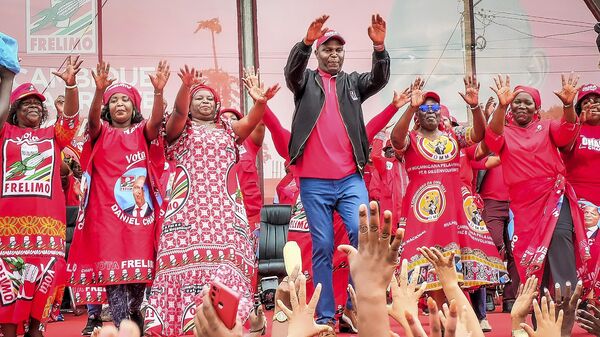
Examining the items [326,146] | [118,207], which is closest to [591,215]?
[326,146]

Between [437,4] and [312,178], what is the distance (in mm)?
7196

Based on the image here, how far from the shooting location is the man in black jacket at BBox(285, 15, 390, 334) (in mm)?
5312

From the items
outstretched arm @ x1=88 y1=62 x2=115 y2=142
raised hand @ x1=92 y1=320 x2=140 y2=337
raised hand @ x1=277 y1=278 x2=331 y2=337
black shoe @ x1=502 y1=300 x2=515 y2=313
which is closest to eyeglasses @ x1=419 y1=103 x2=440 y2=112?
outstretched arm @ x1=88 y1=62 x2=115 y2=142

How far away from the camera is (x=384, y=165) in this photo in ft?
28.0

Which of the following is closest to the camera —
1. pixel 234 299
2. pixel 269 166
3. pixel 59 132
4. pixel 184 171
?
pixel 234 299

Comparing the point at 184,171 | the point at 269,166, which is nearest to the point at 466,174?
the point at 184,171

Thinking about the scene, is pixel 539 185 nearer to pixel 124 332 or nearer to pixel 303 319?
pixel 303 319

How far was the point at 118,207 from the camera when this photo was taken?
5.29 m

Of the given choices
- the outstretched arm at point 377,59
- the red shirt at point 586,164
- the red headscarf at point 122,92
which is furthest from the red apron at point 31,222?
the red shirt at point 586,164

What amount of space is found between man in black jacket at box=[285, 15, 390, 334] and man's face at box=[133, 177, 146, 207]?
2.94 ft

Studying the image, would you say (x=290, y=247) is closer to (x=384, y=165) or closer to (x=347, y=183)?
(x=347, y=183)

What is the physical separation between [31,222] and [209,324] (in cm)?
374

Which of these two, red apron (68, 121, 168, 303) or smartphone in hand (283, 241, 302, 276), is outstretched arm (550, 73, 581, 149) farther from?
smartphone in hand (283, 241, 302, 276)

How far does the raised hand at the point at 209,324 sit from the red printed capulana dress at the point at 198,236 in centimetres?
300
